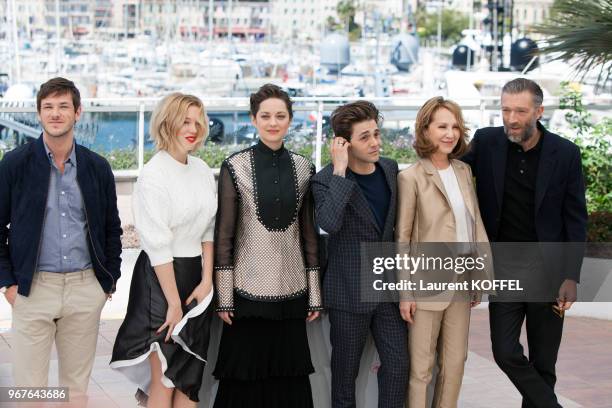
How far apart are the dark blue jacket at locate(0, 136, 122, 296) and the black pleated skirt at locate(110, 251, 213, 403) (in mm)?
183

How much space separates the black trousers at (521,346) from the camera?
4.95 m

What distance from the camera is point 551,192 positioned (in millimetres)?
4859

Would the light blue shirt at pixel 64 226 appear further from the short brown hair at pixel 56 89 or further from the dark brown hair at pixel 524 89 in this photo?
the dark brown hair at pixel 524 89

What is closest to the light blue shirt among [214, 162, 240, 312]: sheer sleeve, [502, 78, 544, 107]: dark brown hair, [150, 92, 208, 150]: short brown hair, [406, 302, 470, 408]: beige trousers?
[150, 92, 208, 150]: short brown hair

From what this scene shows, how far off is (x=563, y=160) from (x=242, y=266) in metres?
1.58

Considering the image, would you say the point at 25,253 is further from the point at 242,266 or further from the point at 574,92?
the point at 574,92

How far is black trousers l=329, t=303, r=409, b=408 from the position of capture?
4.80 metres

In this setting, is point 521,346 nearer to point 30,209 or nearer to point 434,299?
point 434,299

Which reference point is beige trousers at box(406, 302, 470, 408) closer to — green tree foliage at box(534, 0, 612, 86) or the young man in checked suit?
the young man in checked suit

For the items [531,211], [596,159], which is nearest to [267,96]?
[531,211]

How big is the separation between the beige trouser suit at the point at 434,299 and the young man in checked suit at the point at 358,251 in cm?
6

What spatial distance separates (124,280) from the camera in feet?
29.0

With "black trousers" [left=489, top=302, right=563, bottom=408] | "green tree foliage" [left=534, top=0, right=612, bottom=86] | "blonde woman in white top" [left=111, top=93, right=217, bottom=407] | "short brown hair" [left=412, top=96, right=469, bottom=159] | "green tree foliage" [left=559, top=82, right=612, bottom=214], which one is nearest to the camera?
"blonde woman in white top" [left=111, top=93, right=217, bottom=407]

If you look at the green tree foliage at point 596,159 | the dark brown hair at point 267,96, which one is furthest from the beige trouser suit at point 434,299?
the green tree foliage at point 596,159
